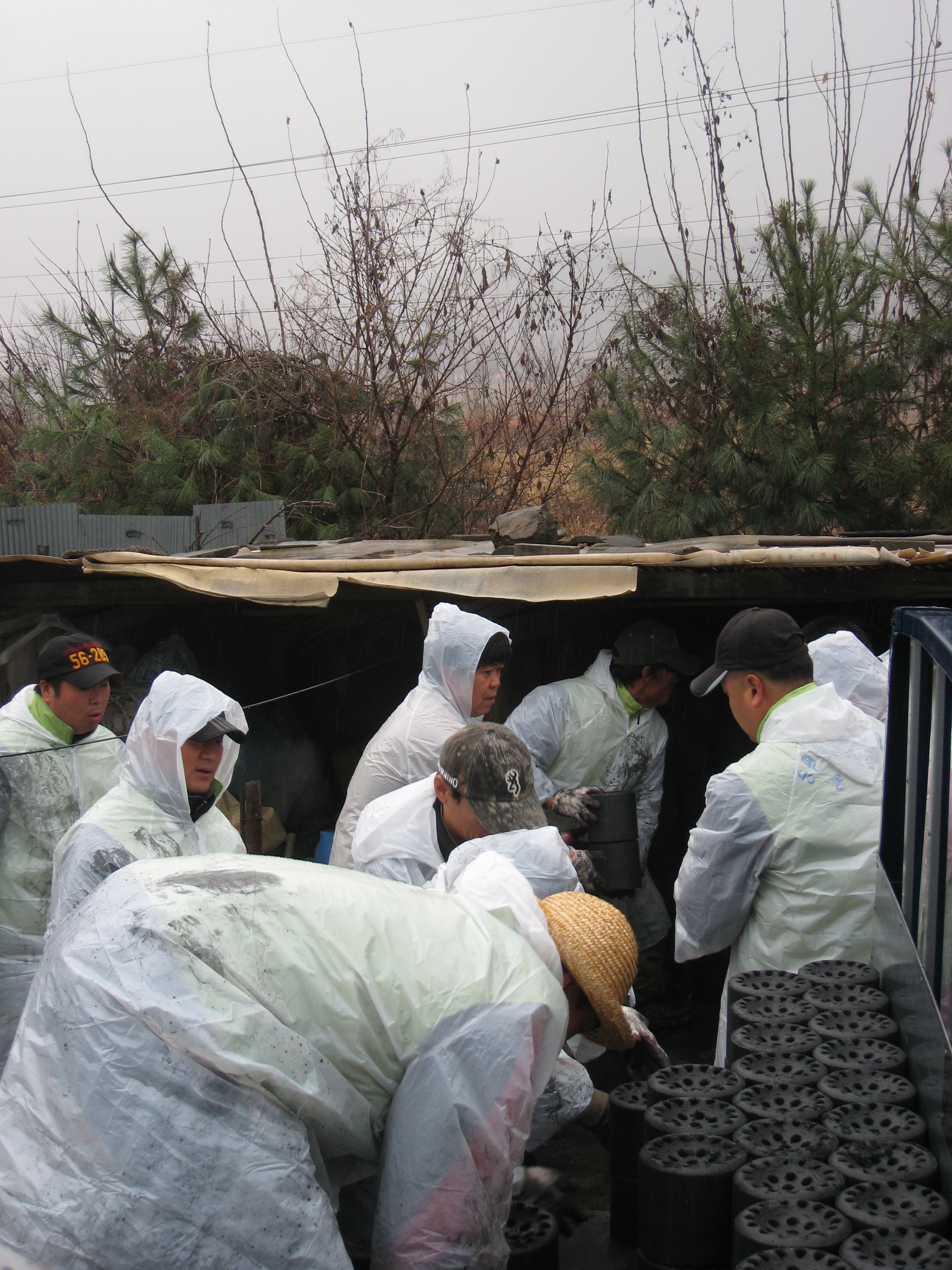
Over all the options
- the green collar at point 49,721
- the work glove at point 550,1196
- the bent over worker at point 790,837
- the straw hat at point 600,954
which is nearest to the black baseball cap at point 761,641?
the bent over worker at point 790,837

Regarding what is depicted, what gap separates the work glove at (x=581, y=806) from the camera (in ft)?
13.5

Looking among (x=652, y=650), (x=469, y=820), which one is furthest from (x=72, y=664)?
(x=652, y=650)

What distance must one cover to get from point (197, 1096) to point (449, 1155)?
1.31ft

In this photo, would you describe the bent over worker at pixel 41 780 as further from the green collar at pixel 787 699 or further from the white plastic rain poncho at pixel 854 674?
the white plastic rain poncho at pixel 854 674

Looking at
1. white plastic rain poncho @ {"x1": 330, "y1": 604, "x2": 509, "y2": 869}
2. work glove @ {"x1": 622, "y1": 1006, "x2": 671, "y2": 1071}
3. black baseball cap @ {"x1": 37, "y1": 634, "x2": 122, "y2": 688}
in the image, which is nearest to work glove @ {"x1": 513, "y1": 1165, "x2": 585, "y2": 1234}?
work glove @ {"x1": 622, "y1": 1006, "x2": 671, "y2": 1071}

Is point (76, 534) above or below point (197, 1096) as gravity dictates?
above

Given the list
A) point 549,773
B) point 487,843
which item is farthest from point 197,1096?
point 549,773

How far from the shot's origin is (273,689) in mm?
6605

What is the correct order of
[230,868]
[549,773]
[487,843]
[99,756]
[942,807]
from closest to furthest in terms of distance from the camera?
[230,868] → [942,807] → [487,843] → [99,756] → [549,773]

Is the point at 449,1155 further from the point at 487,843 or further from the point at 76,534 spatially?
the point at 76,534

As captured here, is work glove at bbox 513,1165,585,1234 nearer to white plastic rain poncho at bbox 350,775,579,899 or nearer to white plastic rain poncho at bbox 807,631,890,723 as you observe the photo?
white plastic rain poncho at bbox 350,775,579,899

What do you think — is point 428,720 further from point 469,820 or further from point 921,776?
point 921,776

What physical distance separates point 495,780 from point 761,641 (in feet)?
2.89

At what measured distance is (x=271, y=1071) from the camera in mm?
1423
